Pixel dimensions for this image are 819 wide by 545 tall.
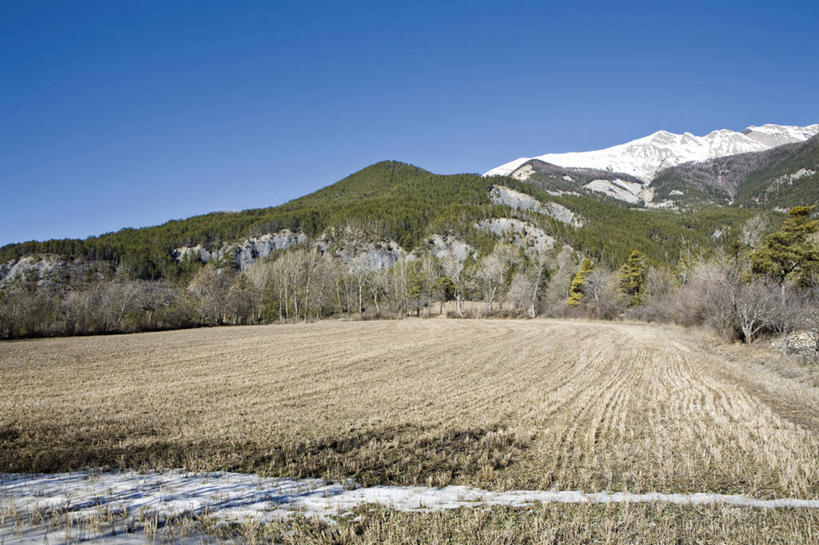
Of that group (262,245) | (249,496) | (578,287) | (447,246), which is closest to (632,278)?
(578,287)

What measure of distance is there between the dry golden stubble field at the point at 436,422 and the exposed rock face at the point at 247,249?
513 feet

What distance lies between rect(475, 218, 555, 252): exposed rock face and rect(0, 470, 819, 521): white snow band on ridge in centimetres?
14228

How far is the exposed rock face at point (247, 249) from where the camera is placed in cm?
17288

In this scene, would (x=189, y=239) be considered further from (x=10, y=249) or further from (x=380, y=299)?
(x=380, y=299)

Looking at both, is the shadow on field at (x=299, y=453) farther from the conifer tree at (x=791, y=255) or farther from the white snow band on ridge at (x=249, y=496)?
the conifer tree at (x=791, y=255)

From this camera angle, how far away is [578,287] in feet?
237

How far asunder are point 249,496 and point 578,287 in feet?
243

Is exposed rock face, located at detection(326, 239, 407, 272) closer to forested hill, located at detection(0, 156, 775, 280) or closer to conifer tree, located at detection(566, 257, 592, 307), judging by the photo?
forested hill, located at detection(0, 156, 775, 280)

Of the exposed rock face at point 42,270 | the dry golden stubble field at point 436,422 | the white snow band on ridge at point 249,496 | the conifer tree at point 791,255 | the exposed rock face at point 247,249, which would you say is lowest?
the dry golden stubble field at point 436,422

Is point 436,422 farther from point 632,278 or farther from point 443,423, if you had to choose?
point 632,278

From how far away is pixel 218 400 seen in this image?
14.3 metres

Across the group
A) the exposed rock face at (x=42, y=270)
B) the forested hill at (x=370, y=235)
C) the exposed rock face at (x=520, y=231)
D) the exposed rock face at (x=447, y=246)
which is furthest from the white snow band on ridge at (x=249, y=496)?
the exposed rock face at (x=42, y=270)

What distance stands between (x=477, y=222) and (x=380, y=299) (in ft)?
291

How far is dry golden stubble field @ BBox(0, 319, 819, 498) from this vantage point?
7.99 meters
